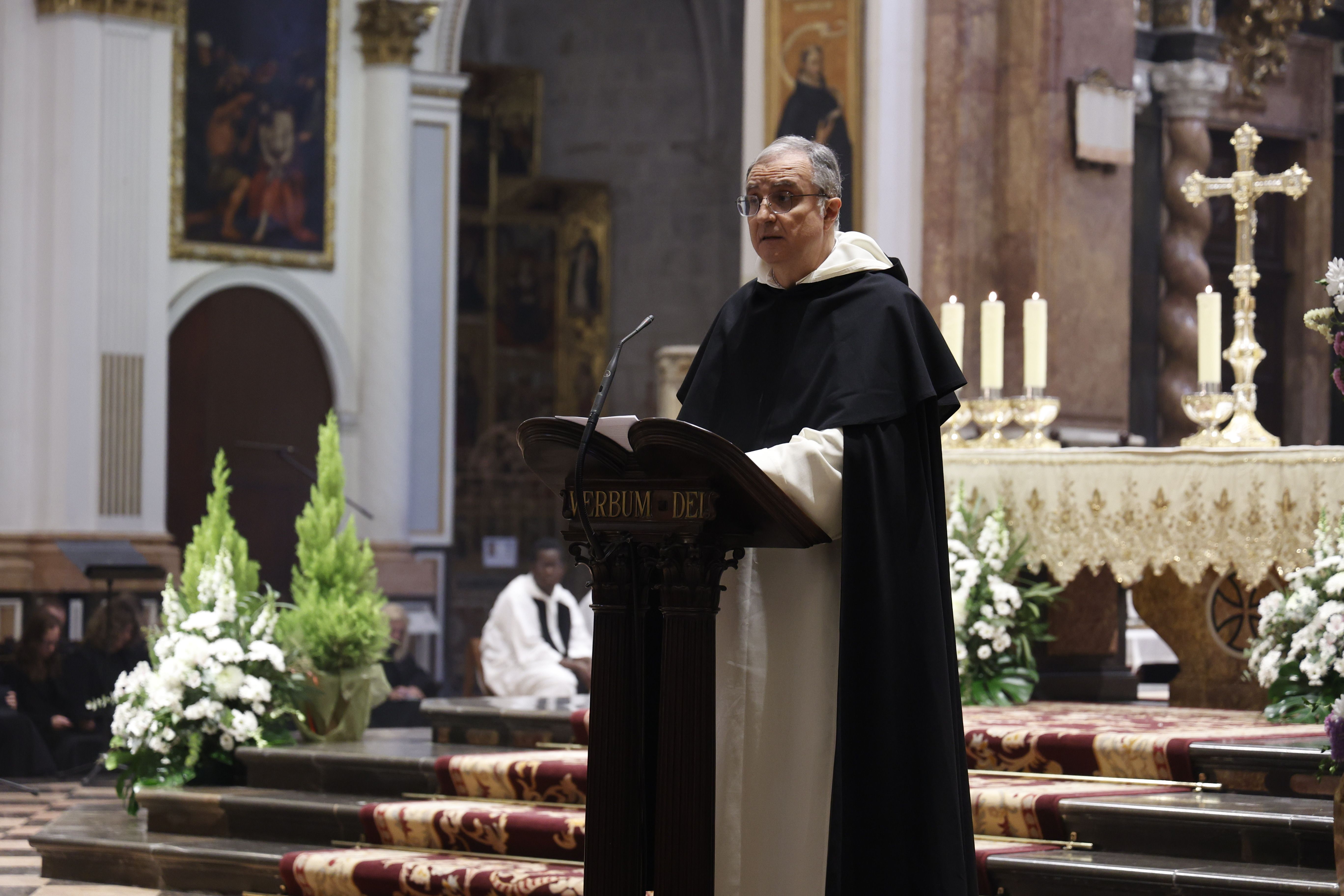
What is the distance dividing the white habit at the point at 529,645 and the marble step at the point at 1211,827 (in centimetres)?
452

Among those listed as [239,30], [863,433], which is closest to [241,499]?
[239,30]

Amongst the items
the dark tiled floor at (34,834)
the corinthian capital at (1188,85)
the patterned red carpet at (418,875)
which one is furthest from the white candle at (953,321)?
the corinthian capital at (1188,85)

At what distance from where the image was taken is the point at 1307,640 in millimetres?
5836

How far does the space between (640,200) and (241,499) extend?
18.4ft

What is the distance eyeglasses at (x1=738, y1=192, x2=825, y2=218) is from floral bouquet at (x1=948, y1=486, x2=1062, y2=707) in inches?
152

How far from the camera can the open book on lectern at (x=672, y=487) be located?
9.37 ft

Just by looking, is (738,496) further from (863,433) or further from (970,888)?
(970,888)

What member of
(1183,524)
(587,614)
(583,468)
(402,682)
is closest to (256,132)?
(402,682)

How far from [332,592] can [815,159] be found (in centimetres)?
454

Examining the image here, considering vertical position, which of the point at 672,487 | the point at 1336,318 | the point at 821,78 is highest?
the point at 821,78

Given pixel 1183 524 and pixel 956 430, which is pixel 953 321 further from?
pixel 1183 524

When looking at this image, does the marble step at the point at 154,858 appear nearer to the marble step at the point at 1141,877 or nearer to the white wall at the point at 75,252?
the marble step at the point at 1141,877

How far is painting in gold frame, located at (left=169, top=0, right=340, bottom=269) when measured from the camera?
1298cm

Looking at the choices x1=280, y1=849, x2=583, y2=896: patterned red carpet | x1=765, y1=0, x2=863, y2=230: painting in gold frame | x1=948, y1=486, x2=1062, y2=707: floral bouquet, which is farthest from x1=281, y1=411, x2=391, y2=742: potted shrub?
x1=765, y1=0, x2=863, y2=230: painting in gold frame
